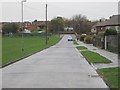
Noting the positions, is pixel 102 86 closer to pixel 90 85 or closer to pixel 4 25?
pixel 90 85

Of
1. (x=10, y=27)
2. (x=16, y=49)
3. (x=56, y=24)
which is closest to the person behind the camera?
(x=16, y=49)

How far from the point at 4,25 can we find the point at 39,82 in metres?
135

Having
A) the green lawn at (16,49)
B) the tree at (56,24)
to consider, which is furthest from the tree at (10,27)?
the green lawn at (16,49)

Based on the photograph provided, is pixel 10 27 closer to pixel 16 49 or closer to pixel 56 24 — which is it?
pixel 56 24

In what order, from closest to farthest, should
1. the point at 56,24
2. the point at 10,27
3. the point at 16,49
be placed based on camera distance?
the point at 16,49
the point at 10,27
the point at 56,24

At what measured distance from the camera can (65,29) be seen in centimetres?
16712

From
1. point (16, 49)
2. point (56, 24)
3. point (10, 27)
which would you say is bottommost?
point (16, 49)

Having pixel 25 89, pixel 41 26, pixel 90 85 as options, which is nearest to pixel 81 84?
pixel 90 85

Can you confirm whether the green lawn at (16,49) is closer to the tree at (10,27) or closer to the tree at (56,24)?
the tree at (10,27)

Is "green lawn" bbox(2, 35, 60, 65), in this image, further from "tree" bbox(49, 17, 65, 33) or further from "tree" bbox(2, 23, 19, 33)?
"tree" bbox(49, 17, 65, 33)

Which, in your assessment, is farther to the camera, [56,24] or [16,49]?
[56,24]

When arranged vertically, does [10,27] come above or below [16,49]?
above

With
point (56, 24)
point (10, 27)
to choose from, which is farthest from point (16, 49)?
point (56, 24)

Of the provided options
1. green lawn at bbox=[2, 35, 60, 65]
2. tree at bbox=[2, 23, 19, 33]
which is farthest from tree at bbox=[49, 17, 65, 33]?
green lawn at bbox=[2, 35, 60, 65]
